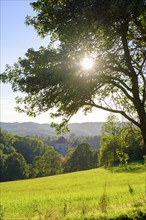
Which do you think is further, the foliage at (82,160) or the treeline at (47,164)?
the foliage at (82,160)

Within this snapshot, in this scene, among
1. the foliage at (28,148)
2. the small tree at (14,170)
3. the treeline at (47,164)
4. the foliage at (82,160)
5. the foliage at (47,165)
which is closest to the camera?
the small tree at (14,170)

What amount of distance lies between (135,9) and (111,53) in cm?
261

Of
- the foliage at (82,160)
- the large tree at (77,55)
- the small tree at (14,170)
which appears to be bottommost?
the small tree at (14,170)

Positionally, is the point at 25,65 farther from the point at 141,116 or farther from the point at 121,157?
the point at 121,157

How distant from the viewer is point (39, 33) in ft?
51.9

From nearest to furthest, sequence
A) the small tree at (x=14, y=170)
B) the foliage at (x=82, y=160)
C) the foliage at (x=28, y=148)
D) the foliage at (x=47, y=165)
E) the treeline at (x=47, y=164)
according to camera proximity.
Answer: the small tree at (x=14, y=170), the treeline at (x=47, y=164), the foliage at (x=47, y=165), the foliage at (x=82, y=160), the foliage at (x=28, y=148)

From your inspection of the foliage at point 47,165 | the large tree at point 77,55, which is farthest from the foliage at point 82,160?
the large tree at point 77,55

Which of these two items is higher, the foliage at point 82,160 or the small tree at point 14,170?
the foliage at point 82,160

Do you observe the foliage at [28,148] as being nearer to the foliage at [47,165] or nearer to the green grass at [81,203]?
the foliage at [47,165]

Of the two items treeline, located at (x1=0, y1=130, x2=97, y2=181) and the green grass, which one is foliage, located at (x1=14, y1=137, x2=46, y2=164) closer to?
treeline, located at (x1=0, y1=130, x2=97, y2=181)

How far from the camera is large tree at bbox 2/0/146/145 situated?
1343cm

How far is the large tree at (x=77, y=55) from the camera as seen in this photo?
44.1ft

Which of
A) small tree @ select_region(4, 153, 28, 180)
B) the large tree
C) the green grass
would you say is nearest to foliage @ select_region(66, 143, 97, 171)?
small tree @ select_region(4, 153, 28, 180)

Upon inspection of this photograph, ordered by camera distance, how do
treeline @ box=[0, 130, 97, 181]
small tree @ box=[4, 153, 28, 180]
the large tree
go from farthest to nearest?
treeline @ box=[0, 130, 97, 181] → small tree @ box=[4, 153, 28, 180] → the large tree
